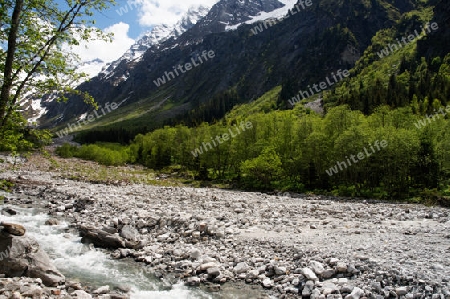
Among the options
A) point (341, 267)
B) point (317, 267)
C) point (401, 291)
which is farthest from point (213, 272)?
point (401, 291)

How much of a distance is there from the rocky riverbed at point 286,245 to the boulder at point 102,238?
0.06 metres

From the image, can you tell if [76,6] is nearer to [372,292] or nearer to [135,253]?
[135,253]

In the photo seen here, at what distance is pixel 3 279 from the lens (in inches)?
511

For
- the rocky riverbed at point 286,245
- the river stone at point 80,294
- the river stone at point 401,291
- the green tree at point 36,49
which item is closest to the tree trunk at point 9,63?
the green tree at point 36,49

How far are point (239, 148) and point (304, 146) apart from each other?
1548cm

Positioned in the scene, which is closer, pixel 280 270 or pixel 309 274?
pixel 309 274

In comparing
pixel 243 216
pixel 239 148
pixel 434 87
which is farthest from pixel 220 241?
pixel 434 87

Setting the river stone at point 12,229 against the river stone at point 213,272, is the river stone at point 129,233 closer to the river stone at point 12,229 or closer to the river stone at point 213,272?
the river stone at point 12,229

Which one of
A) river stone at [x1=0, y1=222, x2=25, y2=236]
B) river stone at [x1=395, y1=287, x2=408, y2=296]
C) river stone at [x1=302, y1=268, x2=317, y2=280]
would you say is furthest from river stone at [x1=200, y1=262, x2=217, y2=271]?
river stone at [x1=0, y1=222, x2=25, y2=236]

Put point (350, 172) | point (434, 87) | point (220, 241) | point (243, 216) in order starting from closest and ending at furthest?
point (220, 241) → point (243, 216) → point (350, 172) → point (434, 87)

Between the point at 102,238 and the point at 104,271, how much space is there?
3.93 meters

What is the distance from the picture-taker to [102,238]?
65.2ft

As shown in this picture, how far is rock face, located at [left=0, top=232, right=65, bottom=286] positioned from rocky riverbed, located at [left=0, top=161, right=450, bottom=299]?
170 inches

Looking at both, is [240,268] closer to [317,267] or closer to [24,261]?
[317,267]
